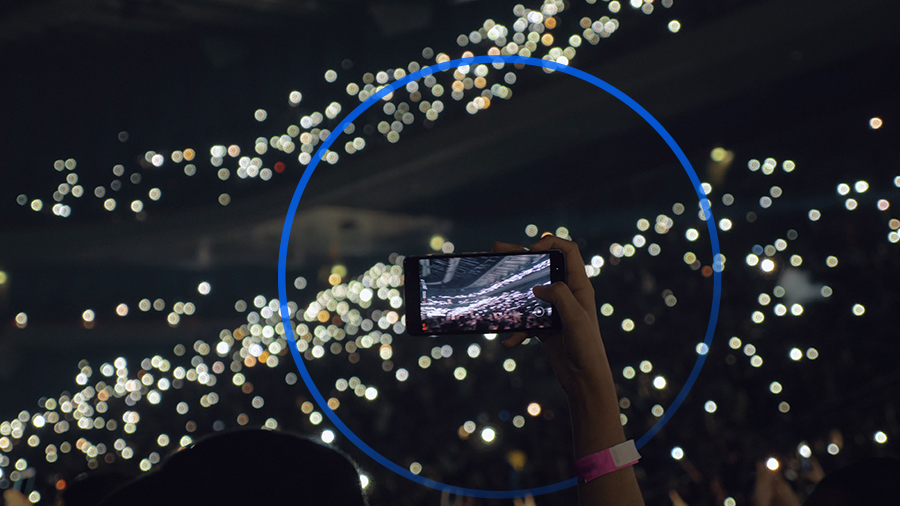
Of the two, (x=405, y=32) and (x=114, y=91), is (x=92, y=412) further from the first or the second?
(x=405, y=32)

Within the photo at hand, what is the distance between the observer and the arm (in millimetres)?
742

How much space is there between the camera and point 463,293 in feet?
3.86

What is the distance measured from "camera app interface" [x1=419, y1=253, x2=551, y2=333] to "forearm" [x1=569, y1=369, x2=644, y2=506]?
0.36 metres

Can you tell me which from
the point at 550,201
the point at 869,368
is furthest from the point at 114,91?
the point at 869,368

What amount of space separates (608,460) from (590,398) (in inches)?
3.4

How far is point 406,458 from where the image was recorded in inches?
80.4

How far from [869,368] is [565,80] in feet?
5.61

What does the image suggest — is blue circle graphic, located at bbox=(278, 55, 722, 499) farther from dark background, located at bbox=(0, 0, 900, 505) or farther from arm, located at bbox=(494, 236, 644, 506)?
arm, located at bbox=(494, 236, 644, 506)

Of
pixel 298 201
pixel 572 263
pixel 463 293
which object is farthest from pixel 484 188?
pixel 572 263

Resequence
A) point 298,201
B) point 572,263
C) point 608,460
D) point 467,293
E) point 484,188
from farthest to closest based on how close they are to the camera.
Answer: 1. point 484,188
2. point 298,201
3. point 467,293
4. point 572,263
5. point 608,460

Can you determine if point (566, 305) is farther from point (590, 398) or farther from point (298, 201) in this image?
point (298, 201)

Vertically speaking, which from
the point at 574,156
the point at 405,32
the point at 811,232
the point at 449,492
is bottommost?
the point at 449,492

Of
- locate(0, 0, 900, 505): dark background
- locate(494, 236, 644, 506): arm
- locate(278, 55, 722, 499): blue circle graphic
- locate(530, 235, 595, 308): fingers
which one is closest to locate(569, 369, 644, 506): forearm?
locate(494, 236, 644, 506): arm

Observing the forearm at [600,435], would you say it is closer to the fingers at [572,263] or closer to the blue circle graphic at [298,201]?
the fingers at [572,263]
